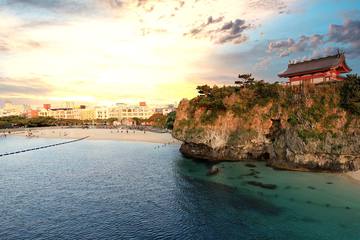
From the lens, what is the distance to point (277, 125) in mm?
57906

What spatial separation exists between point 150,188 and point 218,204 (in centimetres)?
1224

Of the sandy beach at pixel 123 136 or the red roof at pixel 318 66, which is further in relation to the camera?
the sandy beach at pixel 123 136

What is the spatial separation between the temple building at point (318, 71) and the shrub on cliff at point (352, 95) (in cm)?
657

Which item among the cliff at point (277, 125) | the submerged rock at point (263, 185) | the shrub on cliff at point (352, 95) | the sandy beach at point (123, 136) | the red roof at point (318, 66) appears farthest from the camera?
the sandy beach at point (123, 136)

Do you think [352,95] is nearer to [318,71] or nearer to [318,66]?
[318,71]

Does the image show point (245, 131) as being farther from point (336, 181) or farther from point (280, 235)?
point (280, 235)

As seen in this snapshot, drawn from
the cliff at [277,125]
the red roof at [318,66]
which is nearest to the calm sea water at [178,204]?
the cliff at [277,125]

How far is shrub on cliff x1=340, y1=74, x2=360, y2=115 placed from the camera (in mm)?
47906

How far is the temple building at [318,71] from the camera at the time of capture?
56109 millimetres

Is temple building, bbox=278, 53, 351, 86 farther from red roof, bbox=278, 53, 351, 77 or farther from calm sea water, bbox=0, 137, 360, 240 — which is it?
calm sea water, bbox=0, 137, 360, 240

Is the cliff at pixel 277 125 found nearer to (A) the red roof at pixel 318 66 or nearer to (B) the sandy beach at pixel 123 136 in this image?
(A) the red roof at pixel 318 66

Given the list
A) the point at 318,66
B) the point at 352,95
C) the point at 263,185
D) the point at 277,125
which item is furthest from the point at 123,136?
the point at 352,95

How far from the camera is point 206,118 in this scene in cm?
6350

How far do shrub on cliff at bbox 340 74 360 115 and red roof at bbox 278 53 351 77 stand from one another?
7042 millimetres
